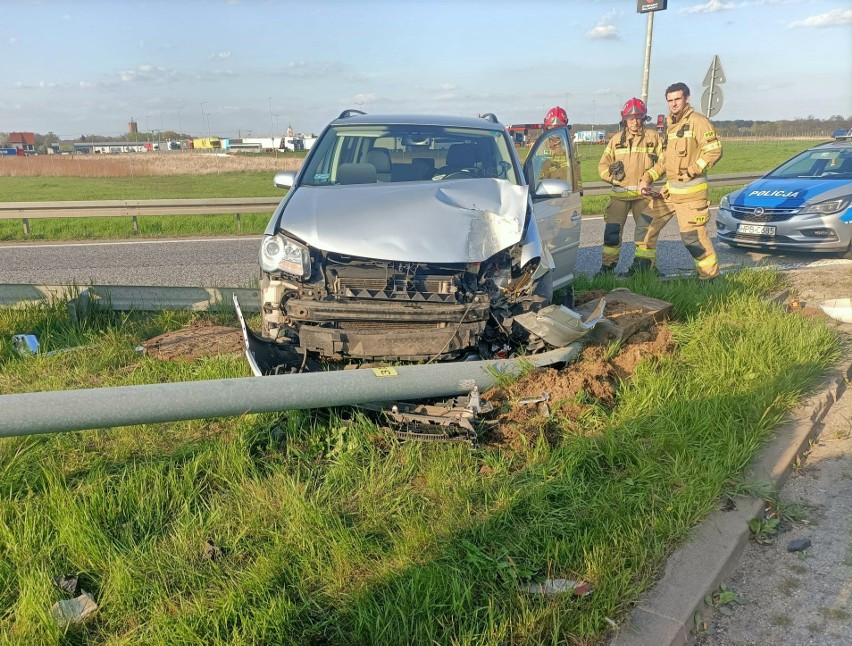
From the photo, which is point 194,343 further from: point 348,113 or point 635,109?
point 635,109

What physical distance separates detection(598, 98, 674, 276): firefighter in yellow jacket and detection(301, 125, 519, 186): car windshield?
88.2 inches

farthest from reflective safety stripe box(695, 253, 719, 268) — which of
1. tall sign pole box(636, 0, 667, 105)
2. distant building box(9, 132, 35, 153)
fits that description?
distant building box(9, 132, 35, 153)

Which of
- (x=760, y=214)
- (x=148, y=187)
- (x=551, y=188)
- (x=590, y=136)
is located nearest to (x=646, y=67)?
(x=760, y=214)

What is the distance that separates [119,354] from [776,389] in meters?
4.47

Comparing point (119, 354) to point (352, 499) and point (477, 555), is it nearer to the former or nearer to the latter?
point (352, 499)

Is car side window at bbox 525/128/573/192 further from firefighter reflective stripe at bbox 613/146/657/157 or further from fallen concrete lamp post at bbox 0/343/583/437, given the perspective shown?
fallen concrete lamp post at bbox 0/343/583/437

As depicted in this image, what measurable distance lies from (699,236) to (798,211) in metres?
2.93

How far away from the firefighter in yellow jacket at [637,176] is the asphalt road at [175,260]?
101 cm

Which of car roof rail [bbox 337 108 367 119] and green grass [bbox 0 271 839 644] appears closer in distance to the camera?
green grass [bbox 0 271 839 644]

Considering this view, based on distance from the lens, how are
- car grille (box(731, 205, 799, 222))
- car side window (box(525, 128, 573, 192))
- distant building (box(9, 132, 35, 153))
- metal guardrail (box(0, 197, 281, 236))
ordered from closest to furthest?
car side window (box(525, 128, 573, 192)), car grille (box(731, 205, 799, 222)), metal guardrail (box(0, 197, 281, 236)), distant building (box(9, 132, 35, 153))

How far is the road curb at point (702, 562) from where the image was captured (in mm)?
2432

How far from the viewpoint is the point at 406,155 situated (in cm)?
575

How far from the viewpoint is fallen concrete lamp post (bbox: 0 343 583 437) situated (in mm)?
2861

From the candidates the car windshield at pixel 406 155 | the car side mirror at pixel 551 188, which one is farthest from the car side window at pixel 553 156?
the car side mirror at pixel 551 188
